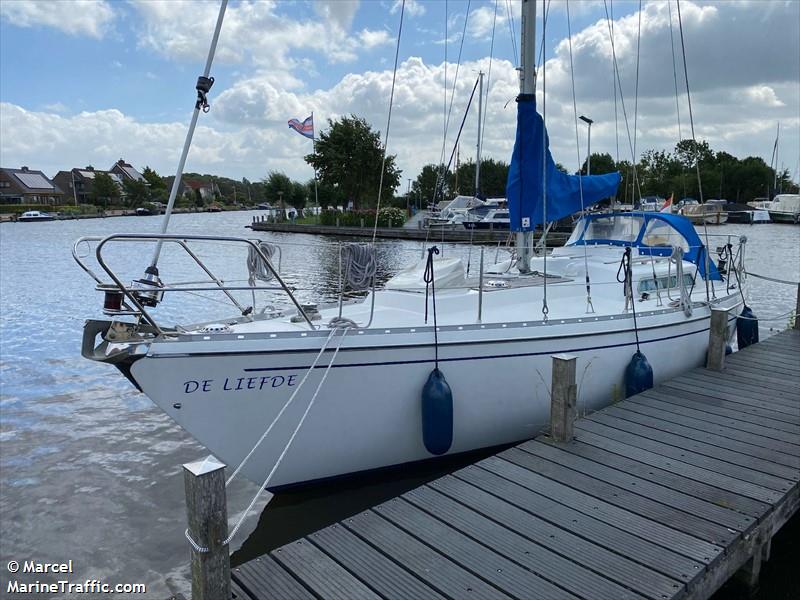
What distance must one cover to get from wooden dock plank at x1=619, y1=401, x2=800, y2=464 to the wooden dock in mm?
24

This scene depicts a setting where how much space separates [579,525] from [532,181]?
13.7 feet

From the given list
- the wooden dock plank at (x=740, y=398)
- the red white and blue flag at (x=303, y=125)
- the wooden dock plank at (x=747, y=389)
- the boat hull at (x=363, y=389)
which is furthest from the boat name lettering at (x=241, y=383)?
the red white and blue flag at (x=303, y=125)

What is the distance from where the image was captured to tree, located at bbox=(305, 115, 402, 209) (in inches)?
1874

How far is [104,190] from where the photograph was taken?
8488cm

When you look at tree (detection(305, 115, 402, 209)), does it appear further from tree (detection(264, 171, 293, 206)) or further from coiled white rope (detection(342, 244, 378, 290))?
coiled white rope (detection(342, 244, 378, 290))


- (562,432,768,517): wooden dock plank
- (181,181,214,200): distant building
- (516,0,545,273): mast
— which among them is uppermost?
(181,181,214,200): distant building

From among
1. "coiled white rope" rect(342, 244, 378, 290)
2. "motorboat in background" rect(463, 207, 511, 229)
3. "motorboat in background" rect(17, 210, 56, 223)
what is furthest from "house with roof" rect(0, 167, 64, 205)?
"coiled white rope" rect(342, 244, 378, 290)

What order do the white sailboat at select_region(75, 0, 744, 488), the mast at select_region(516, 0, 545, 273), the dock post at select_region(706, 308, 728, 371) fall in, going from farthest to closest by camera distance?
the dock post at select_region(706, 308, 728, 371) → the mast at select_region(516, 0, 545, 273) → the white sailboat at select_region(75, 0, 744, 488)

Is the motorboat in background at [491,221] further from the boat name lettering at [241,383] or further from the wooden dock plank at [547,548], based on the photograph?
the wooden dock plank at [547,548]

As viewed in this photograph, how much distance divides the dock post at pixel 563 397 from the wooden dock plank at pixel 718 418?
4.66ft

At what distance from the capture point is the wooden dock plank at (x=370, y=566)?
123 inches

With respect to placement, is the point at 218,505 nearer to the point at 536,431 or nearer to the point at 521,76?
the point at 536,431

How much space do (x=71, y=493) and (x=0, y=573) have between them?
1.31 meters

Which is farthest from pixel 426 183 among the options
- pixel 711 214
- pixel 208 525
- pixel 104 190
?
pixel 208 525
